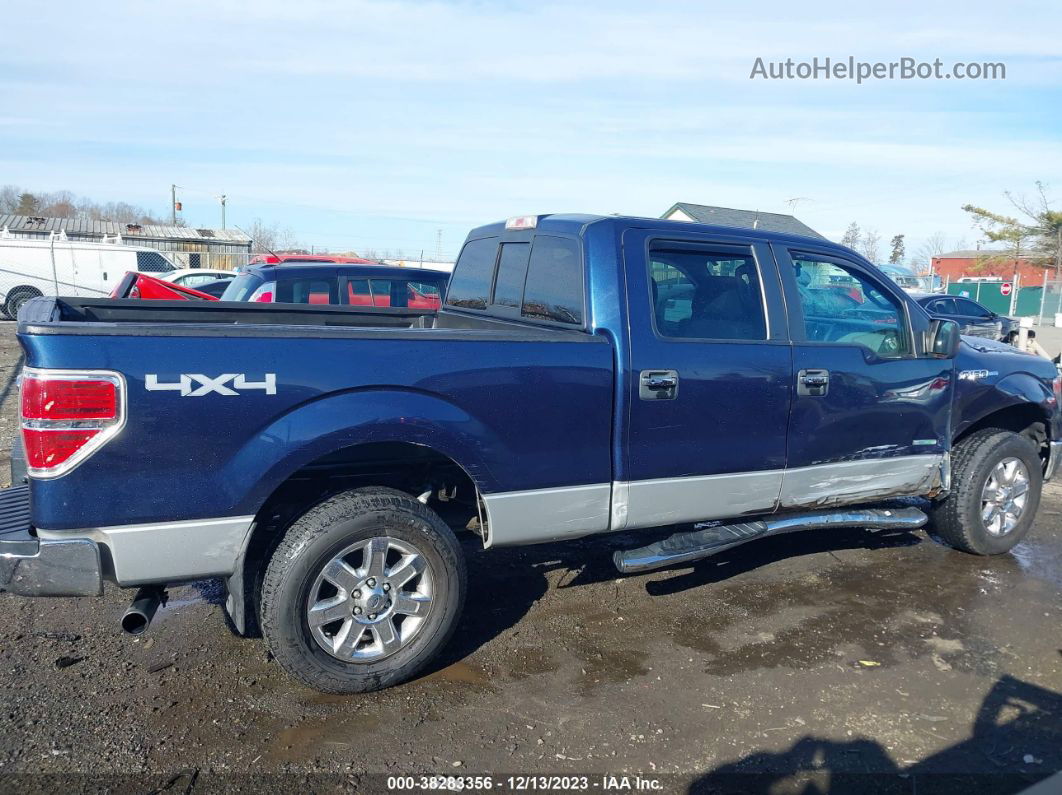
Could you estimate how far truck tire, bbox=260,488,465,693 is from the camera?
11.4 feet

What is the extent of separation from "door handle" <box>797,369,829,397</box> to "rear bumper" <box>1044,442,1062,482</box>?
7.63 feet

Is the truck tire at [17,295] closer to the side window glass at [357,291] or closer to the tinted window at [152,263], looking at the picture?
the tinted window at [152,263]

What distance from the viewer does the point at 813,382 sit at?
448 centimetres

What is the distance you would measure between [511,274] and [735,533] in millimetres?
1870

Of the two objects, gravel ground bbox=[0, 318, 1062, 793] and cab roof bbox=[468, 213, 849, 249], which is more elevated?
cab roof bbox=[468, 213, 849, 249]

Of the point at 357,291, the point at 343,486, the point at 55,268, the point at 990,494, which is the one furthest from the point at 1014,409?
the point at 55,268

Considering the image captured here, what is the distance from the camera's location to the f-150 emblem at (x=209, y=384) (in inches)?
122

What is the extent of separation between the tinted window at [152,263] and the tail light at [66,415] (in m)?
22.3

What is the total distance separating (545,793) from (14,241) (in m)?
24.2

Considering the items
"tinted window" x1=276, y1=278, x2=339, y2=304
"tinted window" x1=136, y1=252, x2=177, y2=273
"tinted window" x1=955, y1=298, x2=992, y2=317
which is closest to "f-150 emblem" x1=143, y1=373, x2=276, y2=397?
"tinted window" x1=276, y1=278, x2=339, y2=304

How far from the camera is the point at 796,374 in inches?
175

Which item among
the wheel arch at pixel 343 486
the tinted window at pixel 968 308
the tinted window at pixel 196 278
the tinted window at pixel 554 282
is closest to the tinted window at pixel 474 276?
the tinted window at pixel 554 282

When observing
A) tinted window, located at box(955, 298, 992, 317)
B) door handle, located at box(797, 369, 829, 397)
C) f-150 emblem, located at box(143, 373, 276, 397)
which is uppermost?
f-150 emblem, located at box(143, 373, 276, 397)

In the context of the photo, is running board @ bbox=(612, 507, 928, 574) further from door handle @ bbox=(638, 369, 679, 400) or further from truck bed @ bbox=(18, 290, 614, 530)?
door handle @ bbox=(638, 369, 679, 400)
